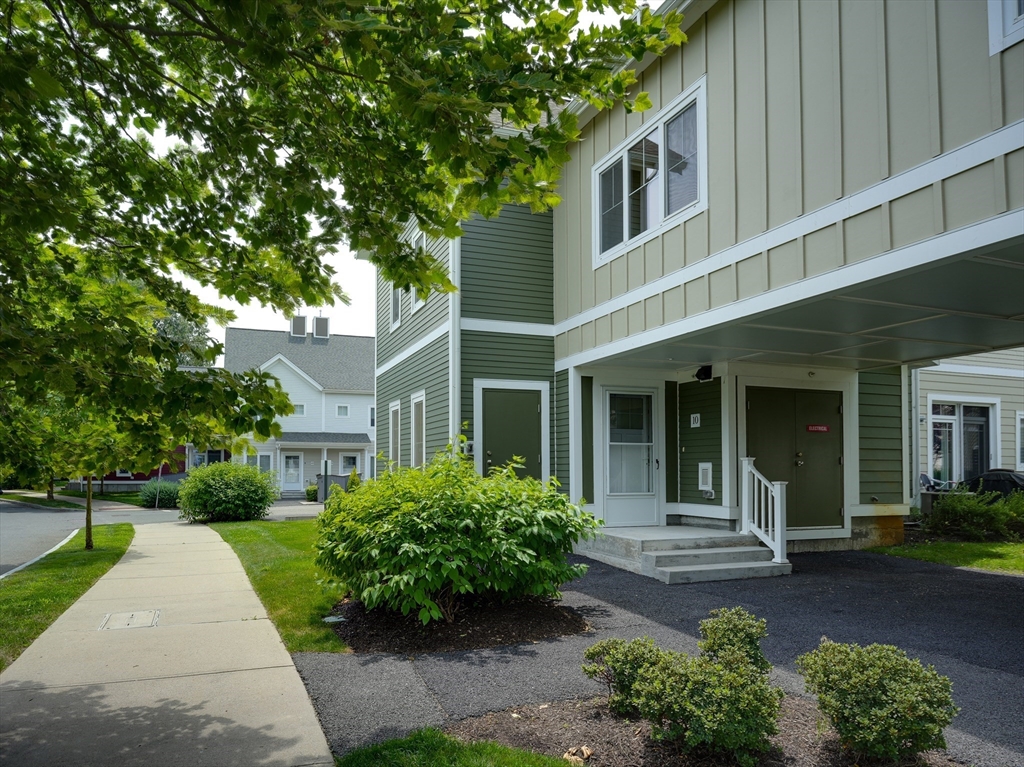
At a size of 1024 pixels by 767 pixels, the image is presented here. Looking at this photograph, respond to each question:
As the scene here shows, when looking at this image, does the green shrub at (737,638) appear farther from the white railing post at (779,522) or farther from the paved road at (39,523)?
the paved road at (39,523)

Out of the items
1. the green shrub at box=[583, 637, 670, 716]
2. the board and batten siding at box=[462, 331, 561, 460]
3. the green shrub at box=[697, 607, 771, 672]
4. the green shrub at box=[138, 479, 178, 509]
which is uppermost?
the board and batten siding at box=[462, 331, 561, 460]

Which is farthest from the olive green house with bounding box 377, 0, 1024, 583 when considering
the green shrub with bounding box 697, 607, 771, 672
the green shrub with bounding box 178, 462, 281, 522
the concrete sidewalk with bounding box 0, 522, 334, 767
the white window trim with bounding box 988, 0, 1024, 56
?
the green shrub with bounding box 178, 462, 281, 522

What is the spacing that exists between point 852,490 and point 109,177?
10221mm

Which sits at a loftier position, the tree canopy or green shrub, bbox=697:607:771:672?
the tree canopy

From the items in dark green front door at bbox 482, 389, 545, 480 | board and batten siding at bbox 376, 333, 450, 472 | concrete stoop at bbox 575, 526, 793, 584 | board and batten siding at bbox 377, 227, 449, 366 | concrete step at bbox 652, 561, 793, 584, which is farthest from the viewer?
board and batten siding at bbox 377, 227, 449, 366

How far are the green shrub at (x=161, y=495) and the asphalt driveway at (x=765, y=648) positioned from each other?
21.5 m

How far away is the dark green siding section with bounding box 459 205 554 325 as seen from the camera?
11.2m

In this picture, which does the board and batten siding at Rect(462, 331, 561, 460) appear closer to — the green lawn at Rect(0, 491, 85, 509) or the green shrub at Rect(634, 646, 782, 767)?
the green shrub at Rect(634, 646, 782, 767)

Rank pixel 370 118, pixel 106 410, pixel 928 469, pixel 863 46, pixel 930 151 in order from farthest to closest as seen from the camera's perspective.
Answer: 1. pixel 928 469
2. pixel 863 46
3. pixel 930 151
4. pixel 370 118
5. pixel 106 410

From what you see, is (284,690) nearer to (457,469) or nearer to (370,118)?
(457,469)

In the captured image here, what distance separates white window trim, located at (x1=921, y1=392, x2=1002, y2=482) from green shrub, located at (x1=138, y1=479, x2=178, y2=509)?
23.2 m

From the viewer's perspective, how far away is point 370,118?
4.39 m

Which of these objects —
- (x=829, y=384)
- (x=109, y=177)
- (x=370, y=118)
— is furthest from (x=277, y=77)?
(x=829, y=384)

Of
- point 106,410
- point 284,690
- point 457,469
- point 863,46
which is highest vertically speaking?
point 863,46
